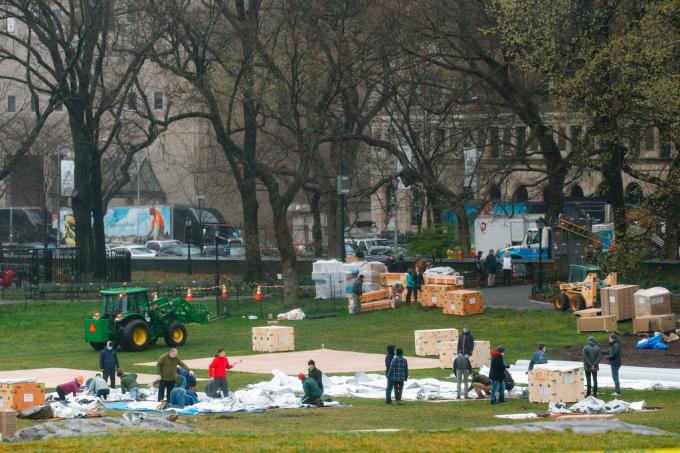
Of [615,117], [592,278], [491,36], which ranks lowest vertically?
[592,278]

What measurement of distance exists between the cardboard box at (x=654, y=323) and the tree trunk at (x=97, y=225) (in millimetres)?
30911

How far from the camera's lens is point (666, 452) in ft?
47.5

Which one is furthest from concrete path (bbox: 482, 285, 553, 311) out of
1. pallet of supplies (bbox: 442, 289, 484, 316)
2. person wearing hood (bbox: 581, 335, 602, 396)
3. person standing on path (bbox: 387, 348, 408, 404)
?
person standing on path (bbox: 387, 348, 408, 404)

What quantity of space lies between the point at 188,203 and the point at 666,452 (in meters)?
97.9

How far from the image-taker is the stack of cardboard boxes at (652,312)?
38094 mm

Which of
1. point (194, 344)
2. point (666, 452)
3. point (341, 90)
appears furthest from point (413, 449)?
point (341, 90)

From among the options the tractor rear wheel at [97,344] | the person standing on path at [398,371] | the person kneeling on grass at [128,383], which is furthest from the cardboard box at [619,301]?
the person kneeling on grass at [128,383]

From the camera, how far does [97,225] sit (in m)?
62.8

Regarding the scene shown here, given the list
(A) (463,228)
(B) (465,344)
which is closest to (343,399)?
(B) (465,344)

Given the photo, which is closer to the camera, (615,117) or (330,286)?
(615,117)

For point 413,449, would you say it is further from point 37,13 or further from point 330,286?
point 37,13

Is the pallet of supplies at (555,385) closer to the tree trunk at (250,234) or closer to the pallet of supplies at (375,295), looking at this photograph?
the pallet of supplies at (375,295)

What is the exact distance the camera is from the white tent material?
96.1ft

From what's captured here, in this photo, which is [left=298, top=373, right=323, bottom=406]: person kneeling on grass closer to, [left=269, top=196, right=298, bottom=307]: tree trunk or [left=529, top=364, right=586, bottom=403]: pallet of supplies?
[left=529, top=364, right=586, bottom=403]: pallet of supplies
